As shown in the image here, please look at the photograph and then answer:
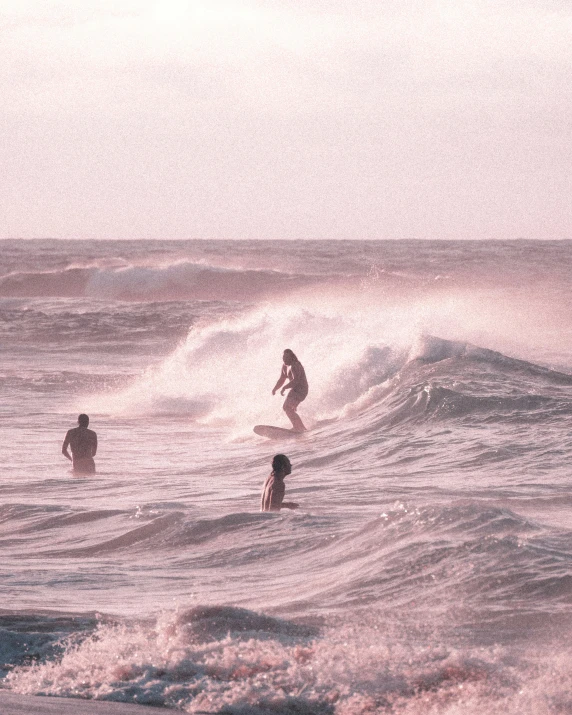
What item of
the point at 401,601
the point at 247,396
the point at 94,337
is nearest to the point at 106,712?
the point at 401,601

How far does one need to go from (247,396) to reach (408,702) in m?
14.5

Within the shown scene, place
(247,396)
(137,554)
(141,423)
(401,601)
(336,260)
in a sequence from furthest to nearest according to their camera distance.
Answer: (336,260) → (247,396) → (141,423) → (137,554) → (401,601)

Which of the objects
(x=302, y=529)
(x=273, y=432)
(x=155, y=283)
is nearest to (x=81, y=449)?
(x=273, y=432)

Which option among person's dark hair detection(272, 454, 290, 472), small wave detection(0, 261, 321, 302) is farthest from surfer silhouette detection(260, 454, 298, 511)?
small wave detection(0, 261, 321, 302)

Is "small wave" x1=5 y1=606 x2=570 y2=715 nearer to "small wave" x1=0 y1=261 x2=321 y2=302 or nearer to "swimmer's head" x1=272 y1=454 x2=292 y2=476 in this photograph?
"swimmer's head" x1=272 y1=454 x2=292 y2=476

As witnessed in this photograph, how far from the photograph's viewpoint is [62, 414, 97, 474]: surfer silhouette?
11961mm

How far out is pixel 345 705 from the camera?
4586mm

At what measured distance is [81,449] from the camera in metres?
12.1

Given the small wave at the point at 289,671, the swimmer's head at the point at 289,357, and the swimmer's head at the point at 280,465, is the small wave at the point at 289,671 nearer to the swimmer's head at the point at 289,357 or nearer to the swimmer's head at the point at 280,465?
the swimmer's head at the point at 280,465

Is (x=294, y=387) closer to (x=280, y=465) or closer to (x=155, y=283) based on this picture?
A: (x=280, y=465)

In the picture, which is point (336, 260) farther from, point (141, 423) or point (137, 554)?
point (137, 554)

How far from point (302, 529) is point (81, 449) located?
4603 mm

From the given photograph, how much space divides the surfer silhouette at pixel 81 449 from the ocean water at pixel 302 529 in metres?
0.25

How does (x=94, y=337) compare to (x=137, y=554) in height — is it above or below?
above
